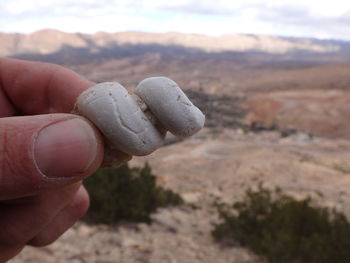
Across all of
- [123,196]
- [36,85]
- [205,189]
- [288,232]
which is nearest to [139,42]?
[205,189]

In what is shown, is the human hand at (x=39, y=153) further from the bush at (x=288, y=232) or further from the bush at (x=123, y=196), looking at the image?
the bush at (x=288, y=232)

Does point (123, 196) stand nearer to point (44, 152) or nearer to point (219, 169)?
point (44, 152)

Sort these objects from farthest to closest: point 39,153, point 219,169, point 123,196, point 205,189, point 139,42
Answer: point 139,42 → point 219,169 → point 205,189 → point 123,196 → point 39,153

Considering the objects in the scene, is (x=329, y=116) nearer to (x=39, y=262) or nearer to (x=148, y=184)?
(x=148, y=184)

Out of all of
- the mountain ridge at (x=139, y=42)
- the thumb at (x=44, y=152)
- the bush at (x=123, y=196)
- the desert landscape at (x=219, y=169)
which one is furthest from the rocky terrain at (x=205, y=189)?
the mountain ridge at (x=139, y=42)

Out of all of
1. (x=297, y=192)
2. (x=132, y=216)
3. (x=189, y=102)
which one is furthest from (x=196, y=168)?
(x=189, y=102)

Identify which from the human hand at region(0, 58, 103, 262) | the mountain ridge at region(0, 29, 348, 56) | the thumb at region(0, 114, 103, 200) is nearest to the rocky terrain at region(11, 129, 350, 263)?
the human hand at region(0, 58, 103, 262)

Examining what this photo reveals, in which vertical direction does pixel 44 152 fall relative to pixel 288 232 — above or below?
above
